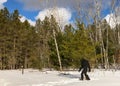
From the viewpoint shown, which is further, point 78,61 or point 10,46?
point 10,46

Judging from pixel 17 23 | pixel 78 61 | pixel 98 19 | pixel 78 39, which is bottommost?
pixel 78 61

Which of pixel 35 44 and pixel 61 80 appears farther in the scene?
pixel 35 44

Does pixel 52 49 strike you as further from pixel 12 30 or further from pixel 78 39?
pixel 12 30

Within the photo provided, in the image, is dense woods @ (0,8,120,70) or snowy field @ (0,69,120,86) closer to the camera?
snowy field @ (0,69,120,86)

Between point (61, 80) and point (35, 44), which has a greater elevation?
point (35, 44)

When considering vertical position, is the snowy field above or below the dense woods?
below

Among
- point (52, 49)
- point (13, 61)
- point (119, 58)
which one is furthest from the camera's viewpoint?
point (13, 61)

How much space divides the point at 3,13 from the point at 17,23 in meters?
3.84

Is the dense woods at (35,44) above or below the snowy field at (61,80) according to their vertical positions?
above

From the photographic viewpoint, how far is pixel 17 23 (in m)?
A: 71.6

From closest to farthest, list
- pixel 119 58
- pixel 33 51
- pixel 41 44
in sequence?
pixel 119 58, pixel 33 51, pixel 41 44

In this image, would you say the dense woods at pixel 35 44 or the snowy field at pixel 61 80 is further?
the dense woods at pixel 35 44

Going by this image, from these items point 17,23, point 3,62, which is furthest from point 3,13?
point 3,62

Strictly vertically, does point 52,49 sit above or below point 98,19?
below
